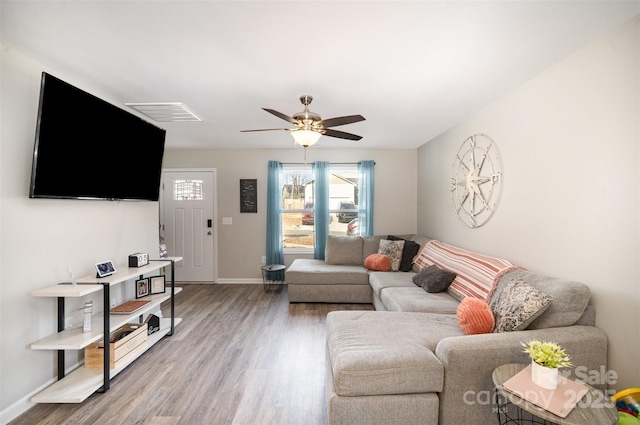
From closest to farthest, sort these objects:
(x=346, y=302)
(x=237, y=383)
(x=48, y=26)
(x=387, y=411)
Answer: (x=387, y=411) < (x=48, y=26) < (x=237, y=383) < (x=346, y=302)

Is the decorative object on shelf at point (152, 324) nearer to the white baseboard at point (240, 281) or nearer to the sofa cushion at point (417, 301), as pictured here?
the white baseboard at point (240, 281)

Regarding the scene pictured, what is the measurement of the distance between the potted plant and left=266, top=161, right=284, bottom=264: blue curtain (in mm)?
4085

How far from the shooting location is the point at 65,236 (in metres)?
2.30

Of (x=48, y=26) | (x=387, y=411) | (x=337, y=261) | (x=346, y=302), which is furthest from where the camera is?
(x=337, y=261)

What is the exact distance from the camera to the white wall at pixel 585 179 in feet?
5.28

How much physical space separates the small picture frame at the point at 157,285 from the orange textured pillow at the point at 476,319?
302 cm

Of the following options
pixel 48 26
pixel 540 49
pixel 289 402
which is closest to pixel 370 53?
pixel 540 49

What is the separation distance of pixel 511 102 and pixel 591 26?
92 centimetres

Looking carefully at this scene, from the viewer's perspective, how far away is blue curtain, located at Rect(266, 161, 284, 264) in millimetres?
5070

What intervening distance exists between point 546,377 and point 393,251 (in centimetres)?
291

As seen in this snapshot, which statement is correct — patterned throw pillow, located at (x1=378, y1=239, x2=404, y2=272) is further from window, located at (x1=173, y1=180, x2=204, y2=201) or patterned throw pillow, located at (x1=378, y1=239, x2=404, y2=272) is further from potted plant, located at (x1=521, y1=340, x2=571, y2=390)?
window, located at (x1=173, y1=180, x2=204, y2=201)

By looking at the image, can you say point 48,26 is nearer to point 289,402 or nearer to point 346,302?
point 289,402

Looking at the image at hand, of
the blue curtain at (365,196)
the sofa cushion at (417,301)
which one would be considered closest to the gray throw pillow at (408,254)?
the sofa cushion at (417,301)

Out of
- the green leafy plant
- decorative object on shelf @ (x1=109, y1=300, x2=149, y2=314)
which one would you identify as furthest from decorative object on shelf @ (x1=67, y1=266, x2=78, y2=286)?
the green leafy plant
